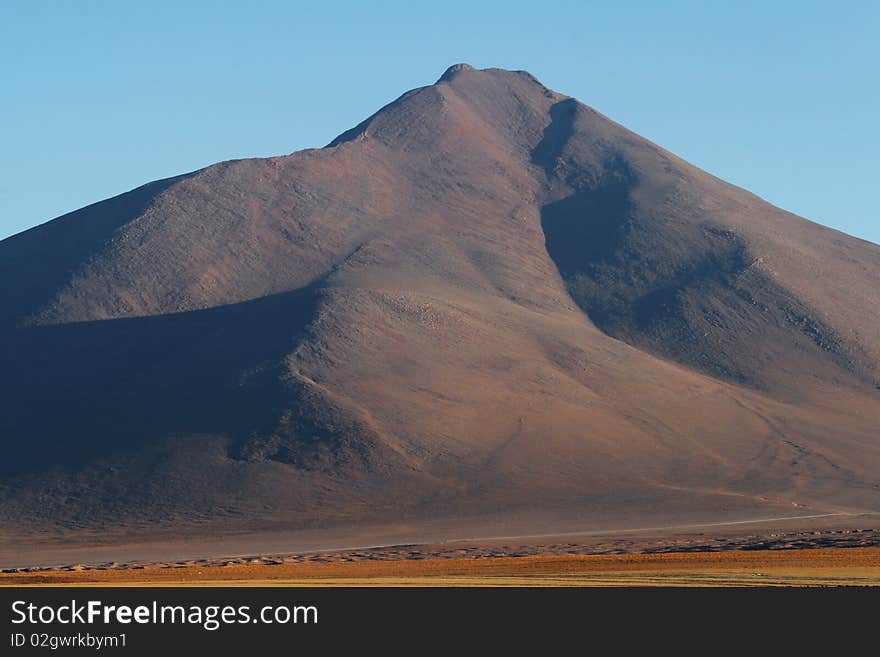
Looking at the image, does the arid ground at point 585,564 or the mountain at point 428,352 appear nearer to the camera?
the arid ground at point 585,564

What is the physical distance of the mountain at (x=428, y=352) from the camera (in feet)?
367

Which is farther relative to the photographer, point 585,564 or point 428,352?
point 428,352

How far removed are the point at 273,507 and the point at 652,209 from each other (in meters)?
87.3

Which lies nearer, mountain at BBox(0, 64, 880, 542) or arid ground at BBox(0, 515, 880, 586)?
arid ground at BBox(0, 515, 880, 586)

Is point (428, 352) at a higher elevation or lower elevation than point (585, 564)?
higher

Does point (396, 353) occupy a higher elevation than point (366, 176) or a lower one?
lower

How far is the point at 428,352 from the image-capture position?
5256 inches

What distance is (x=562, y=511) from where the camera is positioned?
105250 mm

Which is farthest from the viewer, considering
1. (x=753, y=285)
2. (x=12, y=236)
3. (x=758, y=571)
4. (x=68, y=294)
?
(x=12, y=236)

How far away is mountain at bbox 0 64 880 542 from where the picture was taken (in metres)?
112
